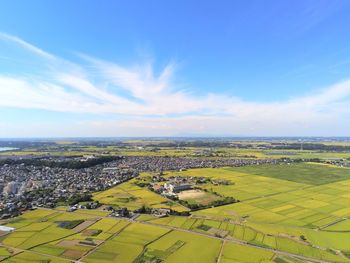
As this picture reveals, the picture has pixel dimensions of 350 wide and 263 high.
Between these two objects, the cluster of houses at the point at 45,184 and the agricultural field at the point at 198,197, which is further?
the agricultural field at the point at 198,197

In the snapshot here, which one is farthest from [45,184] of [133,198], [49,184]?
[133,198]

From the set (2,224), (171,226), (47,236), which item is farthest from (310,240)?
(2,224)

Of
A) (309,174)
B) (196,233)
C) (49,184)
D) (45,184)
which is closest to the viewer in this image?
(196,233)

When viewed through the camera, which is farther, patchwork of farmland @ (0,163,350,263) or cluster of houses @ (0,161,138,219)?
cluster of houses @ (0,161,138,219)

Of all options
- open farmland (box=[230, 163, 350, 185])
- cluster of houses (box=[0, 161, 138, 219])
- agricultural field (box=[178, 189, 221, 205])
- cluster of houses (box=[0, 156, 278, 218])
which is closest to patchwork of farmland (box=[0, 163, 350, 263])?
agricultural field (box=[178, 189, 221, 205])

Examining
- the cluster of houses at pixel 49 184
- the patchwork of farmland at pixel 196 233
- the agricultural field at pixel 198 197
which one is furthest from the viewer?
the agricultural field at pixel 198 197

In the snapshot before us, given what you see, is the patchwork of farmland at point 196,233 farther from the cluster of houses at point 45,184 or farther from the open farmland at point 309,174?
the open farmland at point 309,174

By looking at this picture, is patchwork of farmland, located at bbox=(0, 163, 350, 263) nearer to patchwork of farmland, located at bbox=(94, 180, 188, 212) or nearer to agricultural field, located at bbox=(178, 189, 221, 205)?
patchwork of farmland, located at bbox=(94, 180, 188, 212)

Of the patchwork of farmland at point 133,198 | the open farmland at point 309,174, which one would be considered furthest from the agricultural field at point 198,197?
the open farmland at point 309,174

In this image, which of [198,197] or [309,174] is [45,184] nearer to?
[198,197]

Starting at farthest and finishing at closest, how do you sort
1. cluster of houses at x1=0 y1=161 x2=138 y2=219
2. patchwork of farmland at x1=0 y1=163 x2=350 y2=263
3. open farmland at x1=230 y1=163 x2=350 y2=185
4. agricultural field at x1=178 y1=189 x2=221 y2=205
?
open farmland at x1=230 y1=163 x2=350 y2=185 < agricultural field at x1=178 y1=189 x2=221 y2=205 < cluster of houses at x1=0 y1=161 x2=138 y2=219 < patchwork of farmland at x1=0 y1=163 x2=350 y2=263

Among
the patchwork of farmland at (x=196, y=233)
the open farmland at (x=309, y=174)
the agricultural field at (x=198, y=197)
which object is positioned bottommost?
the patchwork of farmland at (x=196, y=233)

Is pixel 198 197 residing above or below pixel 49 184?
below

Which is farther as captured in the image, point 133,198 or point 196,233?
point 133,198
